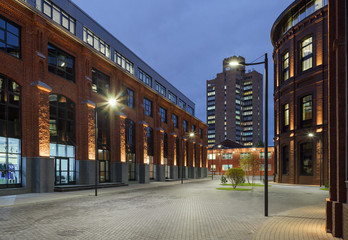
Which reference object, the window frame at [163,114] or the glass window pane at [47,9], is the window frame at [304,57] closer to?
the window frame at [163,114]

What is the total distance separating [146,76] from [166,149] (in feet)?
42.3

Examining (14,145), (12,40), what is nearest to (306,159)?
(14,145)

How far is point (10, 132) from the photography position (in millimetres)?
20609

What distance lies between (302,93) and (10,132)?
3205 centimetres

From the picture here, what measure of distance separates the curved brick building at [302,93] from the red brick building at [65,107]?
1867 cm

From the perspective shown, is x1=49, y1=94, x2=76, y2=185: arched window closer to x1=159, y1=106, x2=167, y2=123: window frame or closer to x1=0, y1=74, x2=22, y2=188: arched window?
x1=0, y1=74, x2=22, y2=188: arched window

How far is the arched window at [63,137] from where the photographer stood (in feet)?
81.6

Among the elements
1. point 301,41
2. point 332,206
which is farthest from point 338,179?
point 301,41

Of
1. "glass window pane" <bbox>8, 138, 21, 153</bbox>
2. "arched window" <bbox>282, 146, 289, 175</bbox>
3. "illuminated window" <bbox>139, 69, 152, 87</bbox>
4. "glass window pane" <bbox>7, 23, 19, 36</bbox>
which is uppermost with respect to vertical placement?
"illuminated window" <bbox>139, 69, 152, 87</bbox>

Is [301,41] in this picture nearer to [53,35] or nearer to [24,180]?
[53,35]

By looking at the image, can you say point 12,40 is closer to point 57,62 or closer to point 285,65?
point 57,62

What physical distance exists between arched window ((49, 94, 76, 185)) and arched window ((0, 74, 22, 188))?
3.60 metres

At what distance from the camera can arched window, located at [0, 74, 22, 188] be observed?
20.0m

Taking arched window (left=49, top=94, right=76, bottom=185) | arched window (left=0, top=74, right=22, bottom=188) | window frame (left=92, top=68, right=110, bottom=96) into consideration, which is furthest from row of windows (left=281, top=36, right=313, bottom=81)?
arched window (left=0, top=74, right=22, bottom=188)
